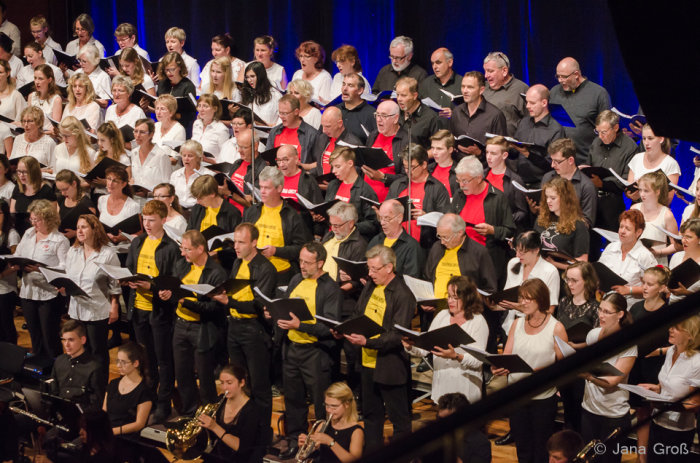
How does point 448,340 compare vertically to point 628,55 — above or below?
below

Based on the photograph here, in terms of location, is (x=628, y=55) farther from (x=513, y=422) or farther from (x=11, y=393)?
(x=11, y=393)

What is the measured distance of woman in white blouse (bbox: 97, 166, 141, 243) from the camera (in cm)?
666

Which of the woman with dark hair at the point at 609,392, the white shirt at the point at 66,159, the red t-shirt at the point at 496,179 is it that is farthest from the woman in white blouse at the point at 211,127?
the woman with dark hair at the point at 609,392

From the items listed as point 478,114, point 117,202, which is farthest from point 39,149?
point 478,114

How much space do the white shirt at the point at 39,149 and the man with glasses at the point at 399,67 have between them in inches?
116

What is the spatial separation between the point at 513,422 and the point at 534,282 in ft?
2.36

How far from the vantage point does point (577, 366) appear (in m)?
0.93

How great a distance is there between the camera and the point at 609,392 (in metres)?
4.35

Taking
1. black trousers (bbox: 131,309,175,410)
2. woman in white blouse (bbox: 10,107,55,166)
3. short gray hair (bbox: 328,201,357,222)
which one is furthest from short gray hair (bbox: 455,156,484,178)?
woman in white blouse (bbox: 10,107,55,166)

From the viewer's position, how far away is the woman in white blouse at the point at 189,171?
6785 mm

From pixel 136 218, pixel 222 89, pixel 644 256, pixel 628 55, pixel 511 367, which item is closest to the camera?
pixel 628 55

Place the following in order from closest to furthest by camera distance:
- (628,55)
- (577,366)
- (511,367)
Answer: (577,366) < (628,55) < (511,367)

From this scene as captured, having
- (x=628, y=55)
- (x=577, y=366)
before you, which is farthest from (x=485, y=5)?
(x=577, y=366)

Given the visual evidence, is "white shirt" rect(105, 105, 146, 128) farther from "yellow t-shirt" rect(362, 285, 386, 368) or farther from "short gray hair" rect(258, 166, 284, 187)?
"yellow t-shirt" rect(362, 285, 386, 368)
